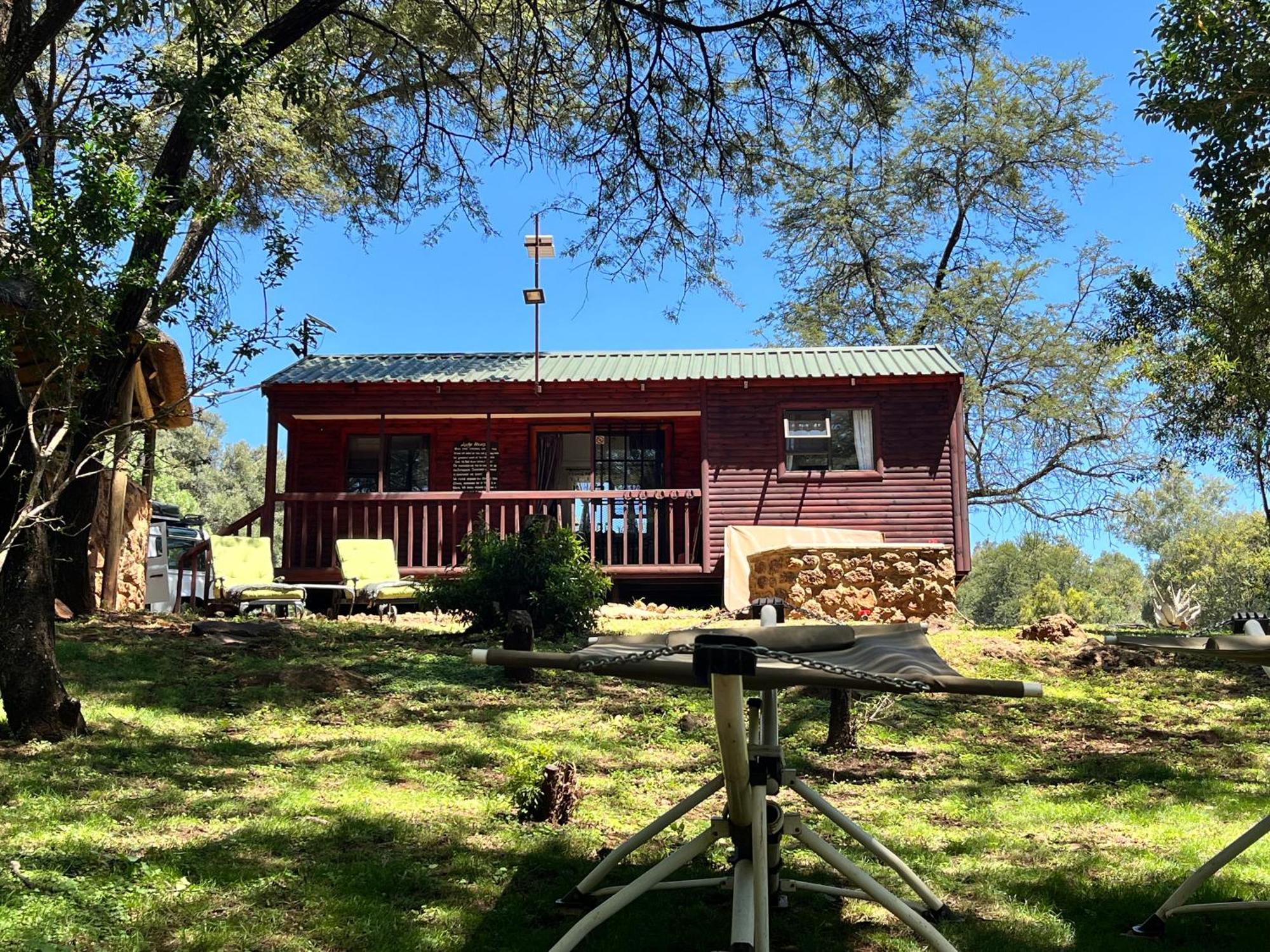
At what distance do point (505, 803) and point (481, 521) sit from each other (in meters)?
8.44

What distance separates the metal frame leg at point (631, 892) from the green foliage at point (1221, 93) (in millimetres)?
7951

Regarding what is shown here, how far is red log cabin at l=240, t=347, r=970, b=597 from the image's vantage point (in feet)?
45.8

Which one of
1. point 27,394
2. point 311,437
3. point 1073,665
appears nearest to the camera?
point 27,394

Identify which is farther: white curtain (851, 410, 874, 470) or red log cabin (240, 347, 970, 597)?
white curtain (851, 410, 874, 470)

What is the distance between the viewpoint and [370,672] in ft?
24.1

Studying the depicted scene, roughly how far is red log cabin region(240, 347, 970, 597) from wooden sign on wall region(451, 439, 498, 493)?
90cm

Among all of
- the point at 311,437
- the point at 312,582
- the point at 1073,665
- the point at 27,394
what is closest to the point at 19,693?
the point at 27,394

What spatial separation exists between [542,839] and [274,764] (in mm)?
1724

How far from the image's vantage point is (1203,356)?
46.4ft

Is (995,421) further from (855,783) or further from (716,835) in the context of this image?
(716,835)

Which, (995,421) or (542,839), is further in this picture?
(995,421)

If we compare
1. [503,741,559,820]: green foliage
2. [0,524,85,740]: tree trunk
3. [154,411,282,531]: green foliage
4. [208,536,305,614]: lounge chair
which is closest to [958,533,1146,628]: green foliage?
[154,411,282,531]: green foliage

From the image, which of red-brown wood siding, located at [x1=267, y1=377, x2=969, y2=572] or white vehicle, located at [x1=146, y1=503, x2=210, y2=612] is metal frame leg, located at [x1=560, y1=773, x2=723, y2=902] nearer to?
white vehicle, located at [x1=146, y1=503, x2=210, y2=612]

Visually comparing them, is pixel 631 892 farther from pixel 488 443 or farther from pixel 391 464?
pixel 391 464
